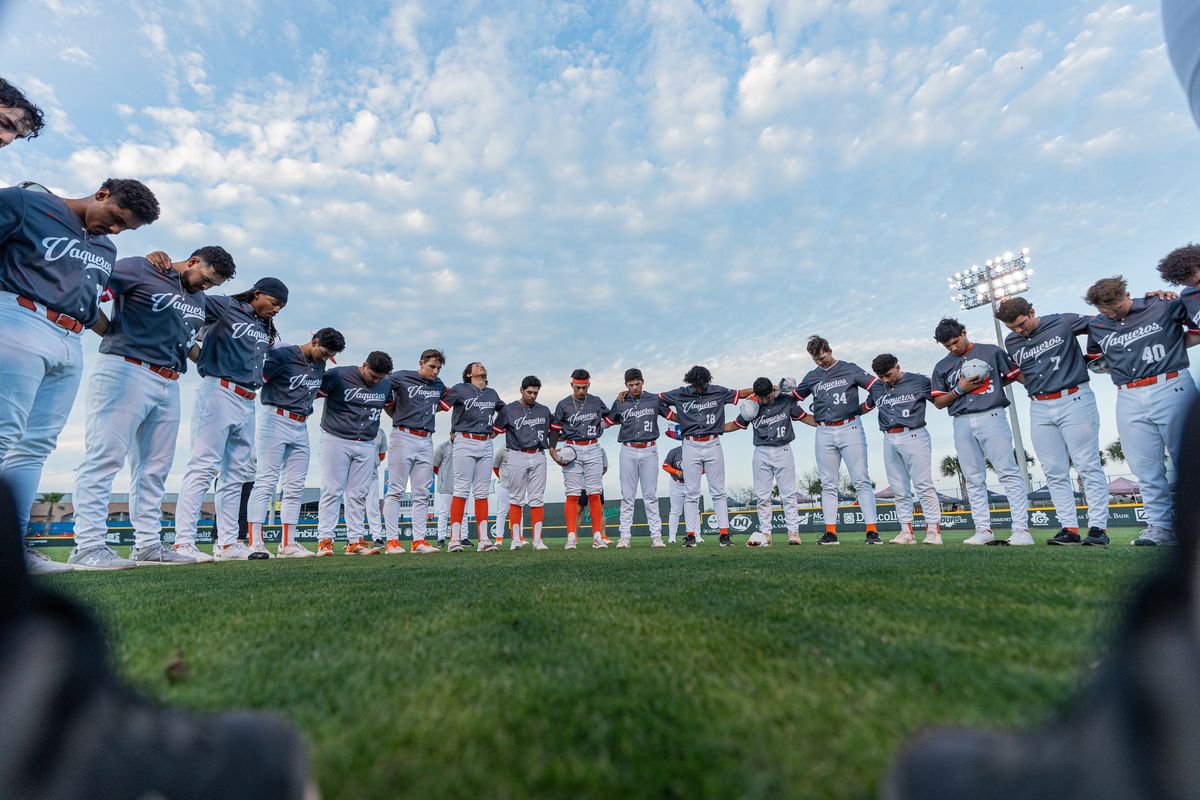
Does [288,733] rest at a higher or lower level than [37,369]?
lower

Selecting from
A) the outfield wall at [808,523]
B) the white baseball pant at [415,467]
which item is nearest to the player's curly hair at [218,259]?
the white baseball pant at [415,467]

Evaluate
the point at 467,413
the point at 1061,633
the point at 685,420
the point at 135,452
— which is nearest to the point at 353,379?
the point at 467,413

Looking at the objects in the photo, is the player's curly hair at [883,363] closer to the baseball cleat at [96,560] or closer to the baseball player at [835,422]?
the baseball player at [835,422]

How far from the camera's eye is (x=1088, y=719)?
0.56 meters

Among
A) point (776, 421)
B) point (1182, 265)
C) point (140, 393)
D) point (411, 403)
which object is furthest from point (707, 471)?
point (140, 393)

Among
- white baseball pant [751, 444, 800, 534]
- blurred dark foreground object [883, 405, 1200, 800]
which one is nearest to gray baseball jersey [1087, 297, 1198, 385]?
white baseball pant [751, 444, 800, 534]

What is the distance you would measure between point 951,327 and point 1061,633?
20.3 feet

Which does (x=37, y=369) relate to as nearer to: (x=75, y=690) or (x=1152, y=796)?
(x=75, y=690)

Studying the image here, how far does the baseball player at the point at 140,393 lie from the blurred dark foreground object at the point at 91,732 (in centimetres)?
459

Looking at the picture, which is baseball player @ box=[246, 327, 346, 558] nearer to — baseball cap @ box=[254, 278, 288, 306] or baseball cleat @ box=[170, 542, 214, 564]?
baseball cap @ box=[254, 278, 288, 306]

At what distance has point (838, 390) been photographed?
306 inches

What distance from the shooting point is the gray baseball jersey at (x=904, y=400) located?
7273 mm

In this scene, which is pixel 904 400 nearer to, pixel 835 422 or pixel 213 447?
pixel 835 422

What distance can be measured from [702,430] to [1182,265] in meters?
5.18
